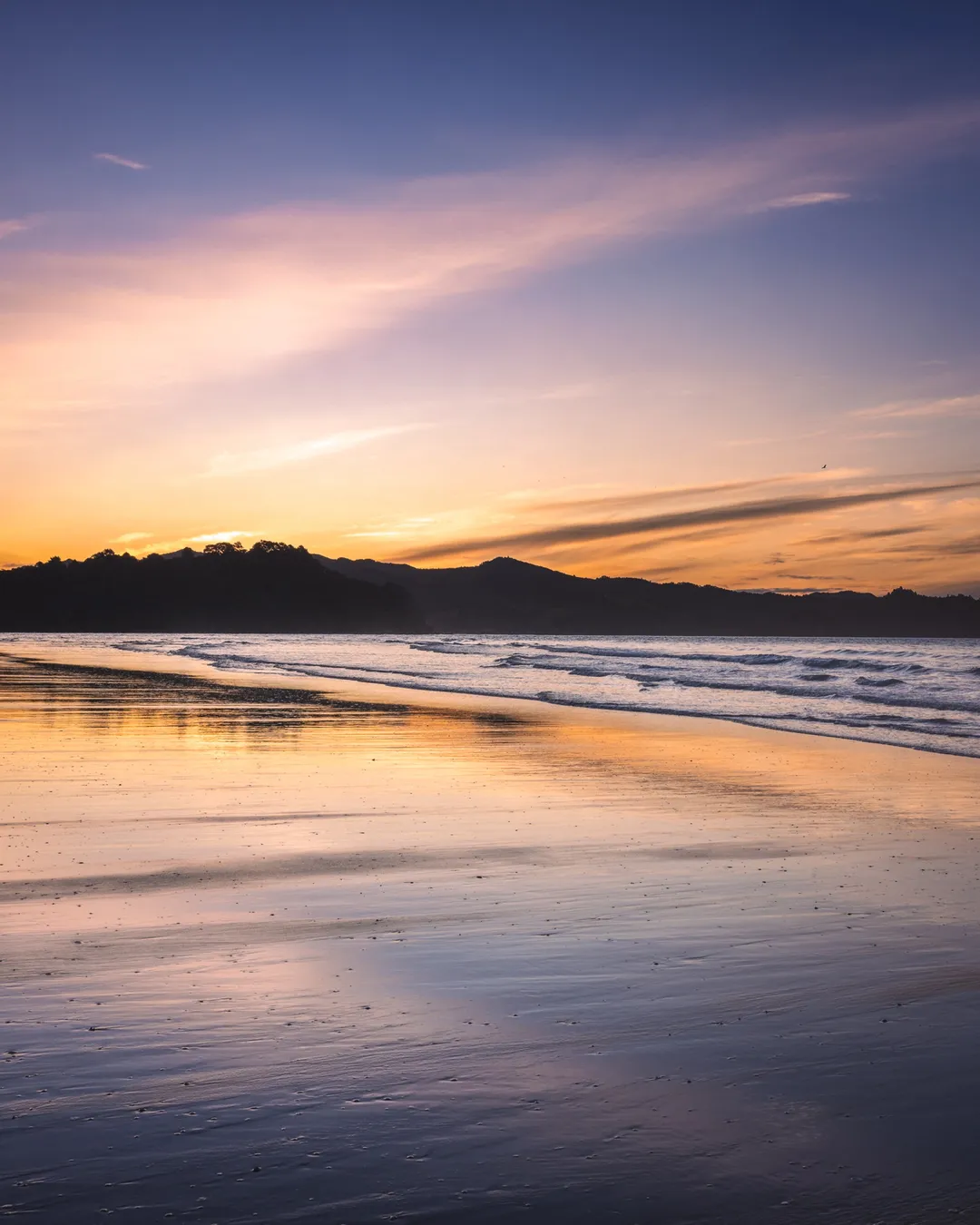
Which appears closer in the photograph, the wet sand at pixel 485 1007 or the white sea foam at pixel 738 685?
the wet sand at pixel 485 1007

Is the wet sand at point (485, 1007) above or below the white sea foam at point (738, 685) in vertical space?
above

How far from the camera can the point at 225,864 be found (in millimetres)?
9445

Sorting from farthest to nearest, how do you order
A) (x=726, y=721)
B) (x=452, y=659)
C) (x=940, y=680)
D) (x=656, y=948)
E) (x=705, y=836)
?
(x=452, y=659) < (x=940, y=680) < (x=726, y=721) < (x=705, y=836) < (x=656, y=948)

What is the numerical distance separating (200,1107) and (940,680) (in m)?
42.4

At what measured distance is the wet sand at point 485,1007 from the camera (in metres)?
4.05

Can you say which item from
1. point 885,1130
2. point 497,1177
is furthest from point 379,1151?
→ point 885,1130

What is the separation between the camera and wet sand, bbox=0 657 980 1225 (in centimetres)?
405

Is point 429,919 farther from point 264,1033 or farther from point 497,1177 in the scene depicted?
point 497,1177

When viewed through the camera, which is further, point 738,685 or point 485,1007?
point 738,685

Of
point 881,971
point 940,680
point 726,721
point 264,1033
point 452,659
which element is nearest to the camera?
point 264,1033

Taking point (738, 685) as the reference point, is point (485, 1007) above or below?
above

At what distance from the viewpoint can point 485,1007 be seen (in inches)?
232

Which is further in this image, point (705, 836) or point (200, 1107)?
point (705, 836)

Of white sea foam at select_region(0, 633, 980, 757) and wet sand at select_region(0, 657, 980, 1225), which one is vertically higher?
wet sand at select_region(0, 657, 980, 1225)
